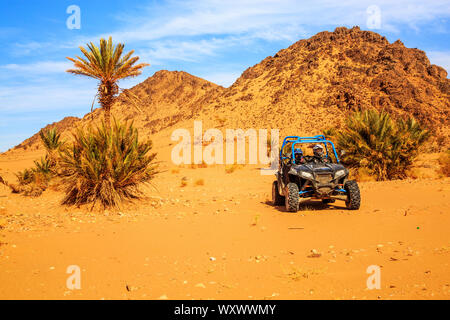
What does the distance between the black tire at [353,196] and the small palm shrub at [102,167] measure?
18.2ft

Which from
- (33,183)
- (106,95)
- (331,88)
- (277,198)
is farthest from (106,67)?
(331,88)

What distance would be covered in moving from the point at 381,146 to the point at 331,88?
35.3 m

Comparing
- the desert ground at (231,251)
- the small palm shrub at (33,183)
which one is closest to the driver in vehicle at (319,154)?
the desert ground at (231,251)

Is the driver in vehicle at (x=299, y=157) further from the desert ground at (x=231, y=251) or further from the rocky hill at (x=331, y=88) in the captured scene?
the rocky hill at (x=331, y=88)

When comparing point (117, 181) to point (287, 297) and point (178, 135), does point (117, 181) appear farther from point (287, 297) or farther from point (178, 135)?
point (178, 135)

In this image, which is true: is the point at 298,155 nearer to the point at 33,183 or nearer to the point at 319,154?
A: the point at 319,154

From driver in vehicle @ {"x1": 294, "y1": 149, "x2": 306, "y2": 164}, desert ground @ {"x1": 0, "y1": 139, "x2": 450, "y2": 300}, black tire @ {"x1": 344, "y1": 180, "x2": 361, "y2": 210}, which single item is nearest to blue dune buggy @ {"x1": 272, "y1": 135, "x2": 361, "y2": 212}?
black tire @ {"x1": 344, "y1": 180, "x2": 361, "y2": 210}

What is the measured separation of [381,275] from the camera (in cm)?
478

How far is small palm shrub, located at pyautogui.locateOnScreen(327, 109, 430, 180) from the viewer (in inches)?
614

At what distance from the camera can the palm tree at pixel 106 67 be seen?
20.2m

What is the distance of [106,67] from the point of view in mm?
20359

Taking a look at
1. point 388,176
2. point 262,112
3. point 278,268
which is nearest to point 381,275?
point 278,268

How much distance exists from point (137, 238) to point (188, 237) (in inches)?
38.4

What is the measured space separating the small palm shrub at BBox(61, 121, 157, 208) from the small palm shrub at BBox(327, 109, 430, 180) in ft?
28.8
